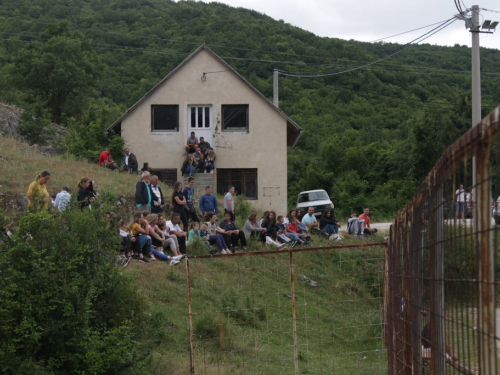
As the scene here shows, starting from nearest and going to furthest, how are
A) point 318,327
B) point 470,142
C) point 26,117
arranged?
1. point 470,142
2. point 318,327
3. point 26,117

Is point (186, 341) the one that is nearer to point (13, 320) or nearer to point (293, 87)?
point (13, 320)

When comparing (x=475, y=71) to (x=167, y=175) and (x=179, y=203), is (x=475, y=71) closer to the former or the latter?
(x=179, y=203)

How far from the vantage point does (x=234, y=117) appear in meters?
36.2

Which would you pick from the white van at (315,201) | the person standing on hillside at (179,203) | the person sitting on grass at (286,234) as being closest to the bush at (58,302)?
the person standing on hillside at (179,203)

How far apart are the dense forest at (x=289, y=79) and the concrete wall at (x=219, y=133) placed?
2.40 m

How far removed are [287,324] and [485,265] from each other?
34.3ft

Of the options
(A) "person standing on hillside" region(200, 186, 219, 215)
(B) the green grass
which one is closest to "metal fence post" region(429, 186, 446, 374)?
(B) the green grass

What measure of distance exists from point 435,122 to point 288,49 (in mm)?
27142

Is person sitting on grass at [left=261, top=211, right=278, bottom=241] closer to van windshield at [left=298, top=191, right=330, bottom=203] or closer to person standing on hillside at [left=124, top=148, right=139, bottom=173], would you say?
person standing on hillside at [left=124, top=148, right=139, bottom=173]

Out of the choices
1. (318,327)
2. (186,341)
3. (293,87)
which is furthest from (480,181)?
(293,87)

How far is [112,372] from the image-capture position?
8.80 meters

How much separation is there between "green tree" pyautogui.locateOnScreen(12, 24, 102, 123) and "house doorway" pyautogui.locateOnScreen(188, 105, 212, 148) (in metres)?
16.7

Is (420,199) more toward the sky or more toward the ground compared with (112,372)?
more toward the sky

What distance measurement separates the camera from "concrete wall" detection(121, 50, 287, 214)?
3556 centimetres
